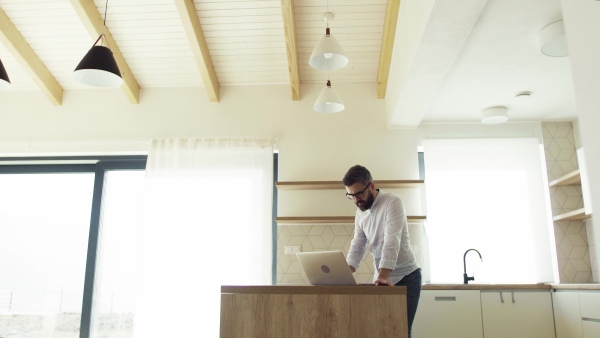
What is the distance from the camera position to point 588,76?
1.61 meters

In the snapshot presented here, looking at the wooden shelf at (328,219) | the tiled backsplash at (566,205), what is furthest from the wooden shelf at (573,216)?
the wooden shelf at (328,219)

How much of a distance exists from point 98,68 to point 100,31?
1377 mm

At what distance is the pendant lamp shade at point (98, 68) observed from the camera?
300 centimetres

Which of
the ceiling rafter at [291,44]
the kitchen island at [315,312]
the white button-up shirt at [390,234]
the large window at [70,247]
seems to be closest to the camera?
the kitchen island at [315,312]

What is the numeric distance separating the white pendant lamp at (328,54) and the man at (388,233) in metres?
0.82

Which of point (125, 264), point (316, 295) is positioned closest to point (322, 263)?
point (316, 295)

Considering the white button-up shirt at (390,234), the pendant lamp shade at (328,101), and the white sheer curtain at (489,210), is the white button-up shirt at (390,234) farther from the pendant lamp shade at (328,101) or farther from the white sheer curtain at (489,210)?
the white sheer curtain at (489,210)

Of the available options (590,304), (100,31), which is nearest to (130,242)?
(100,31)

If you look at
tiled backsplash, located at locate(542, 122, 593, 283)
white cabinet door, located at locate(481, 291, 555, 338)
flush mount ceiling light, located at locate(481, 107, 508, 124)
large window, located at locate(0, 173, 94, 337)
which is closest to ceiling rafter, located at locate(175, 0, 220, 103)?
large window, located at locate(0, 173, 94, 337)

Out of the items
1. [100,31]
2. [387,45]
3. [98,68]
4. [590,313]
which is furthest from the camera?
[387,45]

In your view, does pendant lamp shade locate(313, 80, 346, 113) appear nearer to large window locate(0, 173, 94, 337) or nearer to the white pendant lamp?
the white pendant lamp

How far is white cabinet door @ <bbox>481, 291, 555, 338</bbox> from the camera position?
3904 millimetres

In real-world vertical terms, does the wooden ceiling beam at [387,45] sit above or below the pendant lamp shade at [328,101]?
above

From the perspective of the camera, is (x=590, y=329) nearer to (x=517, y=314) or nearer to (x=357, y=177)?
(x=517, y=314)
